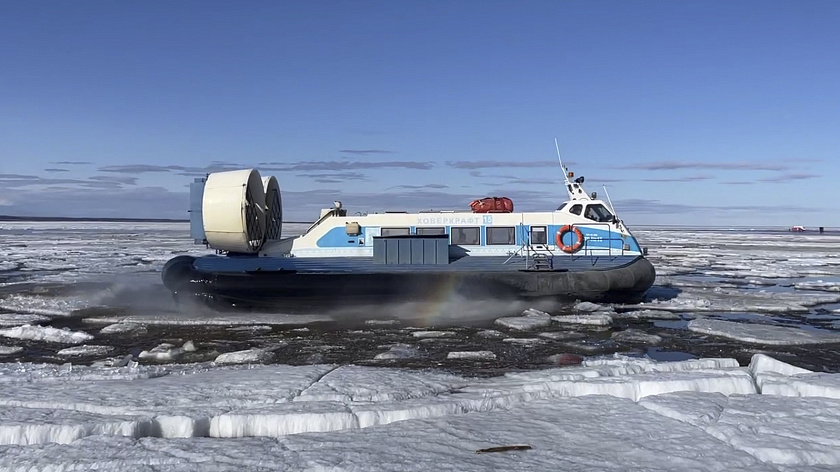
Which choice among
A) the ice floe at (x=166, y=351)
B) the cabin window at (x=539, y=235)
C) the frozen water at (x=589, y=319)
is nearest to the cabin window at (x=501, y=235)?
the cabin window at (x=539, y=235)

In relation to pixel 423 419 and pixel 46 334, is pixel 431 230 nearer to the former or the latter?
pixel 46 334

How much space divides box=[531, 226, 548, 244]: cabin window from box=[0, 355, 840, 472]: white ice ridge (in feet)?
17.6

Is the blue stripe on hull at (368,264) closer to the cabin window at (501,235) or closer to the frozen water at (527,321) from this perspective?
the cabin window at (501,235)

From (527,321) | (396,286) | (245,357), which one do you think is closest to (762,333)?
(527,321)

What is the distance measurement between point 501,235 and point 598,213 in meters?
1.73

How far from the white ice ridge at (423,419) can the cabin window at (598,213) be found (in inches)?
224

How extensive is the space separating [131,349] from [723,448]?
6.13 m

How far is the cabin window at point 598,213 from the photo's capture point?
10.6 metres

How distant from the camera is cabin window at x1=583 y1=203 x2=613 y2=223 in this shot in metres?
10.6

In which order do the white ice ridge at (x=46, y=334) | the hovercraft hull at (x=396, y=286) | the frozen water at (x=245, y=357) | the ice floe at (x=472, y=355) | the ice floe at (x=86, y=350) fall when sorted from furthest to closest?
1. the hovercraft hull at (x=396, y=286)
2. the white ice ridge at (x=46, y=334)
3. the ice floe at (x=86, y=350)
4. the ice floe at (x=472, y=355)
5. the frozen water at (x=245, y=357)

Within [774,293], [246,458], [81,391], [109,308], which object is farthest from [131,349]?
[774,293]

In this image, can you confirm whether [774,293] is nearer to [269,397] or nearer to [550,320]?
[550,320]

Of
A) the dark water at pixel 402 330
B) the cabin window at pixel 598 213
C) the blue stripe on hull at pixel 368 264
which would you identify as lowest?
the dark water at pixel 402 330

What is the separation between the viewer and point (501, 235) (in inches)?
414
